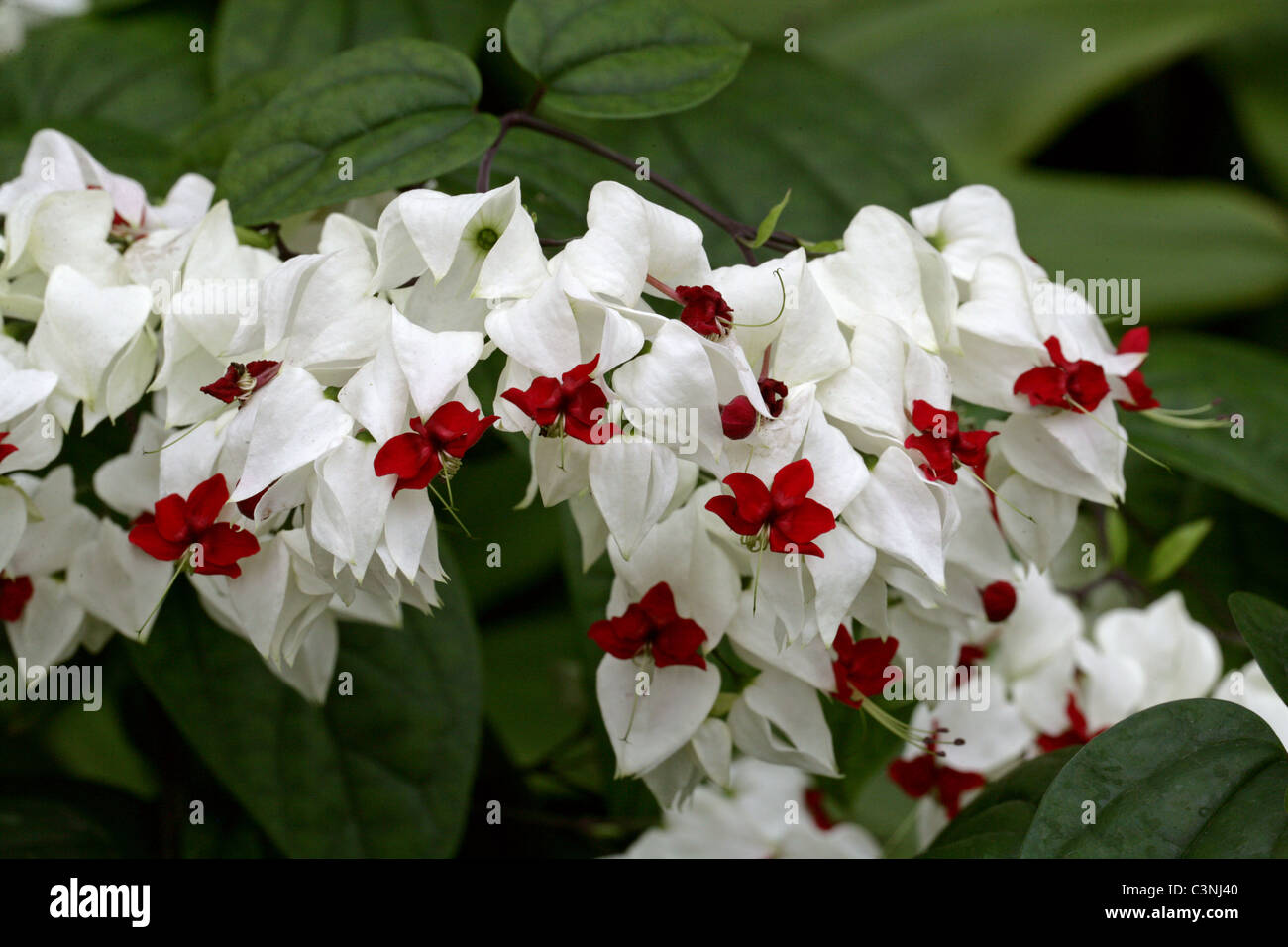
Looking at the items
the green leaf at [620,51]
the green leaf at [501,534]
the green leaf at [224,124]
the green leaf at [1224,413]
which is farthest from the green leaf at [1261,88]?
the green leaf at [224,124]

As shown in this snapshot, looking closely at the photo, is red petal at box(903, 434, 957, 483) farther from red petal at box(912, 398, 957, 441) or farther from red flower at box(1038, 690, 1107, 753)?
red flower at box(1038, 690, 1107, 753)

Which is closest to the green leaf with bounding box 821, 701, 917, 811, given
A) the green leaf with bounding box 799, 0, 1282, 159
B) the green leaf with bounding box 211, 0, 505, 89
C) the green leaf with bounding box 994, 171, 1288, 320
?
the green leaf with bounding box 211, 0, 505, 89

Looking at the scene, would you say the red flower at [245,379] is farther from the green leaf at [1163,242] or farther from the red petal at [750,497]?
the green leaf at [1163,242]

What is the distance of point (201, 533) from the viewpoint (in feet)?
1.38

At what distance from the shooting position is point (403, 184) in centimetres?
47

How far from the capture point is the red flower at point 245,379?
0.40 m

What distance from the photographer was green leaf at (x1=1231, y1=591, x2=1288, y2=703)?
45cm

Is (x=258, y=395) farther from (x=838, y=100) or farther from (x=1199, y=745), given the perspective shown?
(x=838, y=100)

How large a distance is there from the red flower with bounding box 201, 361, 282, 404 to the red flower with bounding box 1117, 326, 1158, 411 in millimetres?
335

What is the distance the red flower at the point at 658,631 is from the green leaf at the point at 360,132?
0.62ft

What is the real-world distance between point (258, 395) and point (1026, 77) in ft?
3.96
